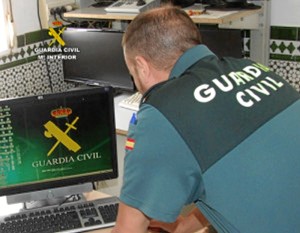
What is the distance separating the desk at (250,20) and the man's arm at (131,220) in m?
1.37

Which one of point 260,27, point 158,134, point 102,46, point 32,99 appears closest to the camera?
point 158,134

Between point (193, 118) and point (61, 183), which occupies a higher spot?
point (193, 118)

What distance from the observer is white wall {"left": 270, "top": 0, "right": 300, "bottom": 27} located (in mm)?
2531

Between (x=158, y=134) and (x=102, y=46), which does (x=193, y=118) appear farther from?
(x=102, y=46)

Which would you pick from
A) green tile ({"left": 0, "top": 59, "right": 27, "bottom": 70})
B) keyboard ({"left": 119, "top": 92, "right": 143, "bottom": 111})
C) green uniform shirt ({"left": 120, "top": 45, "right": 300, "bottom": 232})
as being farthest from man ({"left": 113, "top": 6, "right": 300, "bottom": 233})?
green tile ({"left": 0, "top": 59, "right": 27, "bottom": 70})

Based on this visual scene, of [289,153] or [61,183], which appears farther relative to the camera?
[61,183]

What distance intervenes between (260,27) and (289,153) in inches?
62.1

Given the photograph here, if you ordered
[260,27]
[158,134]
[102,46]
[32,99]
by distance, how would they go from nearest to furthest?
[158,134] → [32,99] → [260,27] → [102,46]

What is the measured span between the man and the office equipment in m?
1.51

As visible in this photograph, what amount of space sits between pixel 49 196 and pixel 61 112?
0.30 metres

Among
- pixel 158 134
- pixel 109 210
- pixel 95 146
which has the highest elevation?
pixel 158 134

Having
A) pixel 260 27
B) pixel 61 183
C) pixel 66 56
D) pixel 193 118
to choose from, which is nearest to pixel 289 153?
pixel 193 118

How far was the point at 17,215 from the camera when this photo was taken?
1.66 meters

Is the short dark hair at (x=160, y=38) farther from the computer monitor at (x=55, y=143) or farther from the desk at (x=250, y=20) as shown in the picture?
the desk at (x=250, y=20)
